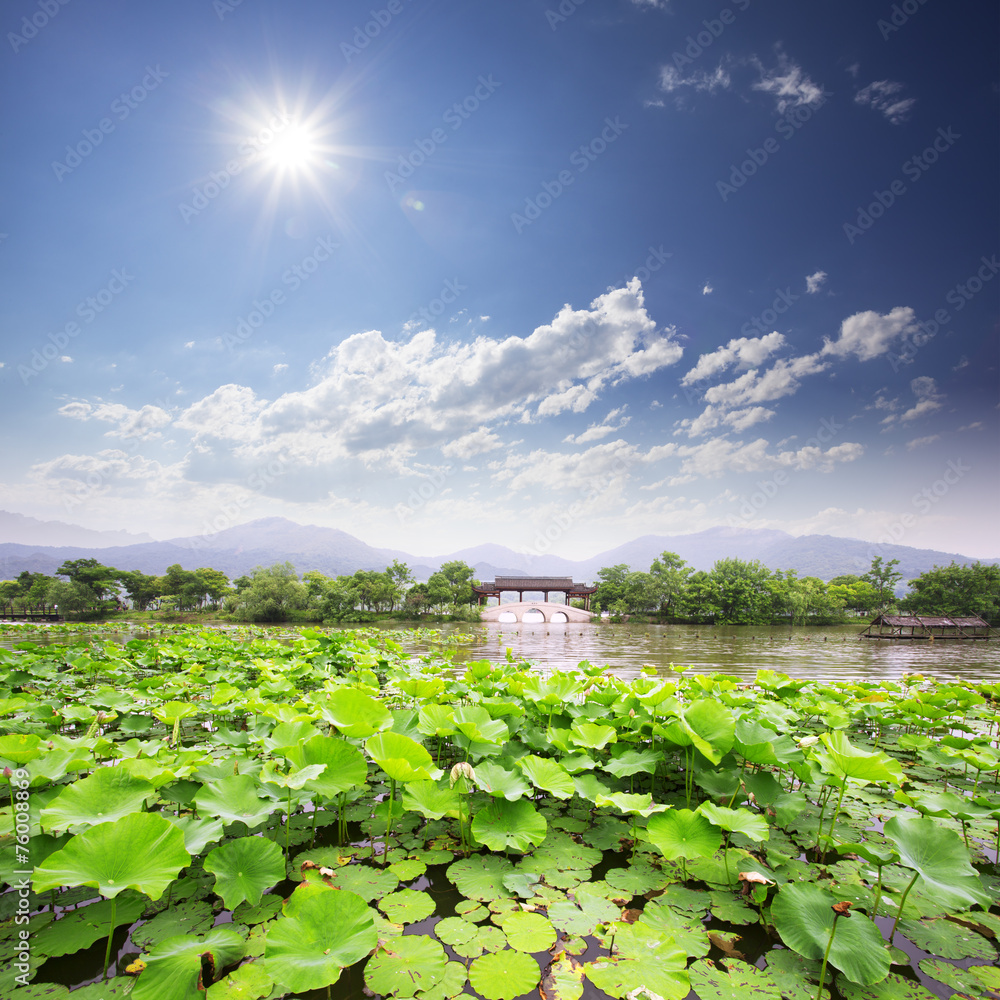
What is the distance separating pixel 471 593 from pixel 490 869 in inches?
1810

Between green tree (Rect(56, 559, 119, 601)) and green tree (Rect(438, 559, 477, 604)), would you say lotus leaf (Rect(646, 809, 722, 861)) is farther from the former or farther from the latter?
green tree (Rect(56, 559, 119, 601))

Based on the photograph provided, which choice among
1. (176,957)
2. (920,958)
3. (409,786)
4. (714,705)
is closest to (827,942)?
(920,958)

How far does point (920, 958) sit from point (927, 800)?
2.91 ft

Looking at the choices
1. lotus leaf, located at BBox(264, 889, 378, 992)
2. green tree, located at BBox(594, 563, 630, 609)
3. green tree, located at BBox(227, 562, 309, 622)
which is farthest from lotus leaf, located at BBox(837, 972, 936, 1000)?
green tree, located at BBox(594, 563, 630, 609)

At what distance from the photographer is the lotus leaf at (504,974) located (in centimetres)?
191

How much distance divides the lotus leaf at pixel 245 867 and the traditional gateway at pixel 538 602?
137 ft

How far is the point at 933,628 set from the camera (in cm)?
3372

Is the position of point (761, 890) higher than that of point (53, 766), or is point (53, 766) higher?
point (53, 766)

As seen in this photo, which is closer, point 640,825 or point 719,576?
point 640,825

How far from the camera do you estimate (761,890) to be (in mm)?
2400

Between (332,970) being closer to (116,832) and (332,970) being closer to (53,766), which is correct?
(116,832)

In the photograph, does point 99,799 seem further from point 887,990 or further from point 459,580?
point 459,580

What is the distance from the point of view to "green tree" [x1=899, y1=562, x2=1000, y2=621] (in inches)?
1654

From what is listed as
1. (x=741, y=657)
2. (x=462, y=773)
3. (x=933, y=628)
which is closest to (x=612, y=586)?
(x=933, y=628)
